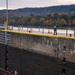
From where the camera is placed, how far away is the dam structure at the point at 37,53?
69.3ft

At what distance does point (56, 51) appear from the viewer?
72.4 ft

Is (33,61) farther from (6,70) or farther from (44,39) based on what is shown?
(6,70)

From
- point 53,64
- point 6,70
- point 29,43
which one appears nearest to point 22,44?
point 29,43

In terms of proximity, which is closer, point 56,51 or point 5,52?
point 56,51

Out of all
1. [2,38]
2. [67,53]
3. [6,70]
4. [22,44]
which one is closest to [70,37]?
[67,53]

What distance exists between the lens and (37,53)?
24.5 metres

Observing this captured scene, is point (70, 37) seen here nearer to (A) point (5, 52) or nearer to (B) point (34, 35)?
(B) point (34, 35)

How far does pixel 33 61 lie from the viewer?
977 inches

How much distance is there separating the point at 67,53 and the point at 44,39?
315 centimetres

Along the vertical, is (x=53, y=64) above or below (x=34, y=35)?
below

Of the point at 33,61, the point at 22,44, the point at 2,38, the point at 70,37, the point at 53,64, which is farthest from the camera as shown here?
the point at 2,38

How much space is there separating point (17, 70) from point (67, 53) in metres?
7.34

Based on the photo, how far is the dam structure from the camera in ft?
69.3

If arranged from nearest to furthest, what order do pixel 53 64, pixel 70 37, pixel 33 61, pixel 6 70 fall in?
pixel 70 37 → pixel 53 64 → pixel 33 61 → pixel 6 70
